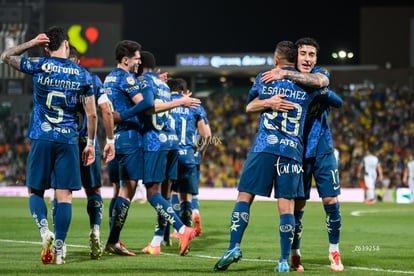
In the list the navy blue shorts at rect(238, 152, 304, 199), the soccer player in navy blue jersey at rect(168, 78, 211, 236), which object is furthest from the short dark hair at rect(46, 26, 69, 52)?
the soccer player in navy blue jersey at rect(168, 78, 211, 236)

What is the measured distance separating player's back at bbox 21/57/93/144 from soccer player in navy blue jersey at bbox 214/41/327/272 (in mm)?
2129

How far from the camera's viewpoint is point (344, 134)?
1742 inches

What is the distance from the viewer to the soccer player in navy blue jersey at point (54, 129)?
405 inches

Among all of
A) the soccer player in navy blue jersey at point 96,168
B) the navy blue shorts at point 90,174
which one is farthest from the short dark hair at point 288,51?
the navy blue shorts at point 90,174

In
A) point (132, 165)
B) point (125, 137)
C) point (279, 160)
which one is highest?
point (125, 137)

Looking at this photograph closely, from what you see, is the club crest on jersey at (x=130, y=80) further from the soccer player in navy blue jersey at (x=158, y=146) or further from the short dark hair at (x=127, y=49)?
the short dark hair at (x=127, y=49)

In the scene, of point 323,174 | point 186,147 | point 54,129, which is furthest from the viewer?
point 186,147

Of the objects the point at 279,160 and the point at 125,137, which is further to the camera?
the point at 125,137

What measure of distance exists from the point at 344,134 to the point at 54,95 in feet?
115

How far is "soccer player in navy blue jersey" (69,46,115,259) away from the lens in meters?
10.9

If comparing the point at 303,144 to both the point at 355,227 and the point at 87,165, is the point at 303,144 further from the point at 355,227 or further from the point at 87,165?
the point at 355,227

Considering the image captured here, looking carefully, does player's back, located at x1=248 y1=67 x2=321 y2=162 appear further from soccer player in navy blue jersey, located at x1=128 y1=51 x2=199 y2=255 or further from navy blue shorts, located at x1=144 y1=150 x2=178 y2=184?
navy blue shorts, located at x1=144 y1=150 x2=178 y2=184

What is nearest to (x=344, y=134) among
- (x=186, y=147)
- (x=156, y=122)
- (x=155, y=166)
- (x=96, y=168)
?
(x=186, y=147)

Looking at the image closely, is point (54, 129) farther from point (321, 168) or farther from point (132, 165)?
point (321, 168)
